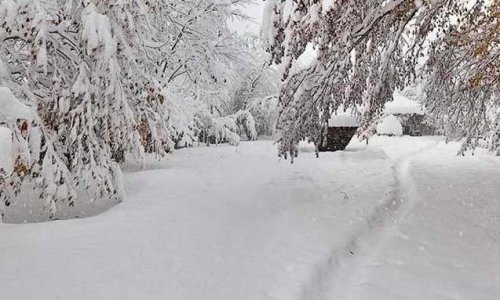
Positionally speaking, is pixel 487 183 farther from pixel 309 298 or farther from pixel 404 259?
pixel 309 298

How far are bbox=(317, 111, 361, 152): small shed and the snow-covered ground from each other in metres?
5.13

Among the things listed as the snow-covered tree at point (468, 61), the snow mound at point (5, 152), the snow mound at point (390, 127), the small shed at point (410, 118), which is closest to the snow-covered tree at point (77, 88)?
the snow mound at point (5, 152)

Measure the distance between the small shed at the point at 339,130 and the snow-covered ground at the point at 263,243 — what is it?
513cm

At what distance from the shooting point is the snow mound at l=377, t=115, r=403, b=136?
27656 millimetres

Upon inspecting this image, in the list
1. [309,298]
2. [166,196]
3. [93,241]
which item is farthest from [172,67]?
[309,298]

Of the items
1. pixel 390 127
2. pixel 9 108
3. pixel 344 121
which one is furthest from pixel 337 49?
pixel 390 127

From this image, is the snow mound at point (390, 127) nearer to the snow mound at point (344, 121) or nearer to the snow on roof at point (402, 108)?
the snow on roof at point (402, 108)

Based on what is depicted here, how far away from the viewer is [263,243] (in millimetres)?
5590

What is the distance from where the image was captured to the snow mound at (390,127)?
2766 centimetres

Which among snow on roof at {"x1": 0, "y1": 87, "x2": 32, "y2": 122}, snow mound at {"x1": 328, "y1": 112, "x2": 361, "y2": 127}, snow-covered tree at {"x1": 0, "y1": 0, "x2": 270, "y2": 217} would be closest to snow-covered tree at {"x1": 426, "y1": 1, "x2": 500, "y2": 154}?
snow mound at {"x1": 328, "y1": 112, "x2": 361, "y2": 127}

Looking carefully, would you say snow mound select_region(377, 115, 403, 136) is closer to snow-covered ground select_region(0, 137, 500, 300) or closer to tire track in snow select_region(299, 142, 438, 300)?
snow-covered ground select_region(0, 137, 500, 300)

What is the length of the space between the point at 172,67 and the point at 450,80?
21.6 ft

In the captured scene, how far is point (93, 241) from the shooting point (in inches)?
197

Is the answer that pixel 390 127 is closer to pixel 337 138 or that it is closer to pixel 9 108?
pixel 337 138
